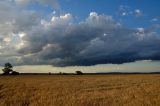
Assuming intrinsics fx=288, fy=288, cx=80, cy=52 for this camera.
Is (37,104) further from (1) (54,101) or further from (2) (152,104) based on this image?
(2) (152,104)

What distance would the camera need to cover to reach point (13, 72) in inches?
5807

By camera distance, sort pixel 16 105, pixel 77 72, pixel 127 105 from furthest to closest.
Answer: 1. pixel 77 72
2. pixel 16 105
3. pixel 127 105

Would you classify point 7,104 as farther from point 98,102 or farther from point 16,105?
point 98,102

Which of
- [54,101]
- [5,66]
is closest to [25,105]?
[54,101]

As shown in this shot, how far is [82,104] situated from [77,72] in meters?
140

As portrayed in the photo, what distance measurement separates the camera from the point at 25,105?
17609 millimetres

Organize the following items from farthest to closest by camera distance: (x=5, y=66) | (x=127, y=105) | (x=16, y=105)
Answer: (x=5, y=66) < (x=16, y=105) < (x=127, y=105)

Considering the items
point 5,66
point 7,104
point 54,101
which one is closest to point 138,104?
point 54,101

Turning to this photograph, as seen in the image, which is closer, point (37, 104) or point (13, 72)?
point (37, 104)

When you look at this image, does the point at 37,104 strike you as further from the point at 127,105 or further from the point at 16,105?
the point at 127,105

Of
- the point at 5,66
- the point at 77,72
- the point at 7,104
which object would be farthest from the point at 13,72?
the point at 7,104

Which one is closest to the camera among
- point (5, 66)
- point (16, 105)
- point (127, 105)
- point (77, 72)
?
point (127, 105)

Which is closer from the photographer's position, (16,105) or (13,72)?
(16,105)

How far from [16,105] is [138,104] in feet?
23.8
